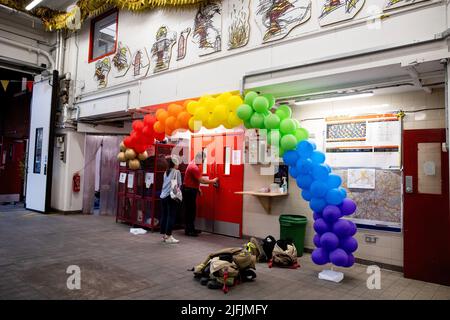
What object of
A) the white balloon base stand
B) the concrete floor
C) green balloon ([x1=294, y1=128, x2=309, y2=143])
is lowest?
the concrete floor

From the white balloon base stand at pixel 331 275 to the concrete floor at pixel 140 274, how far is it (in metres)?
0.09

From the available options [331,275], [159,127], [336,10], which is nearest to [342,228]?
[331,275]

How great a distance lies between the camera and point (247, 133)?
6.65 metres

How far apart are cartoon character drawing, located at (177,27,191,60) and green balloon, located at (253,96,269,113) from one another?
264 centimetres

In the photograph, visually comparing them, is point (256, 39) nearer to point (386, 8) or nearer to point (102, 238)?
point (386, 8)

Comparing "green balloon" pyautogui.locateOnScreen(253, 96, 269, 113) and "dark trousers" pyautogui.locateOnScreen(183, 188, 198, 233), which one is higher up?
"green balloon" pyautogui.locateOnScreen(253, 96, 269, 113)

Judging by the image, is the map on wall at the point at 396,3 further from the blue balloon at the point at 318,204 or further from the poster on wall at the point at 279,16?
the blue balloon at the point at 318,204

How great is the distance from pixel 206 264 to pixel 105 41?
23.6 feet

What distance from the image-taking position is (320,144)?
5656 millimetres

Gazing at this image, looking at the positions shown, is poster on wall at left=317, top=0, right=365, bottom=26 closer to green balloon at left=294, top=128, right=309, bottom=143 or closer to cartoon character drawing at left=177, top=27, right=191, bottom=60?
green balloon at left=294, top=128, right=309, bottom=143

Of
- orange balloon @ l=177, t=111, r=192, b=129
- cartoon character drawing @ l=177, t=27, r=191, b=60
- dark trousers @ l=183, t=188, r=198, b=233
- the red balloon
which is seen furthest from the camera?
dark trousers @ l=183, t=188, r=198, b=233

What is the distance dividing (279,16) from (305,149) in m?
2.27

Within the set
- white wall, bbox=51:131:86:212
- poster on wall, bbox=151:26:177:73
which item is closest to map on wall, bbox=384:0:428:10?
poster on wall, bbox=151:26:177:73

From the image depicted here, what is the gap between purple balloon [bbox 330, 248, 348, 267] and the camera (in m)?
4.15
